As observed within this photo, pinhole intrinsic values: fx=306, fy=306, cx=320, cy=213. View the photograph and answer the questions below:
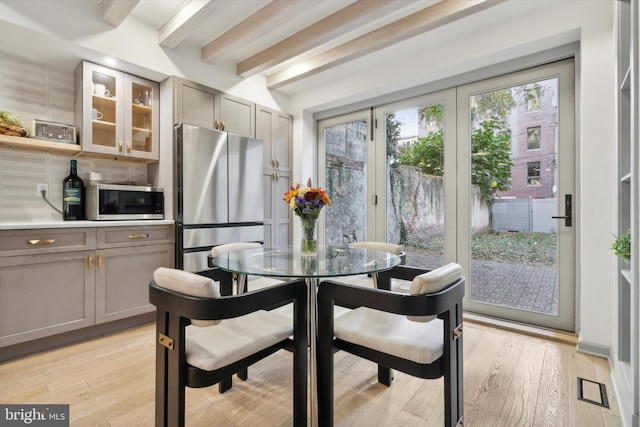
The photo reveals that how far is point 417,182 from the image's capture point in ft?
11.0

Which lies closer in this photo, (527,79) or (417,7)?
(417,7)

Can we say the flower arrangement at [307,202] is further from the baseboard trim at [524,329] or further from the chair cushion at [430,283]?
the baseboard trim at [524,329]

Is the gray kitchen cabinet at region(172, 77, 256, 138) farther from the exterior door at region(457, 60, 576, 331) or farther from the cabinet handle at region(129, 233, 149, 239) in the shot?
the exterior door at region(457, 60, 576, 331)

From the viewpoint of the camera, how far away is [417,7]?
94.9 inches

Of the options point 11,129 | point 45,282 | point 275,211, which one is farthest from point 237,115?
point 45,282

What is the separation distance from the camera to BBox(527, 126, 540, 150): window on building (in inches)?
103

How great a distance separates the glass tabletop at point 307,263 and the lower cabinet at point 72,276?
1.24 m

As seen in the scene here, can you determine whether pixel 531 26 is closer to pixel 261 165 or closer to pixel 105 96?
pixel 261 165

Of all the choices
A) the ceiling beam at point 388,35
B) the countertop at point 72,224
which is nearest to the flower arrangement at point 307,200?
the countertop at point 72,224

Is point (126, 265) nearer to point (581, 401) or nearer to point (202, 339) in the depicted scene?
point (202, 339)

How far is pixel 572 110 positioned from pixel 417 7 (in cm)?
149

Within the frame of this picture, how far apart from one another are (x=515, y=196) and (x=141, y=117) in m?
3.59

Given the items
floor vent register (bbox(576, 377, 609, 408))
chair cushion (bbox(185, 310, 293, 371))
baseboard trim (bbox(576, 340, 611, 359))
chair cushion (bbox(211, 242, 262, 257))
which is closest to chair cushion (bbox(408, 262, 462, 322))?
chair cushion (bbox(185, 310, 293, 371))

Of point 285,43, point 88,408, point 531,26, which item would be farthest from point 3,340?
point 531,26
